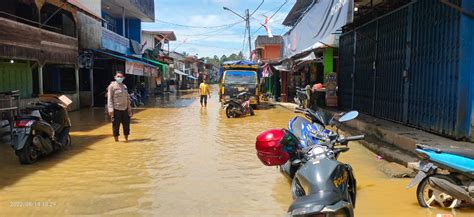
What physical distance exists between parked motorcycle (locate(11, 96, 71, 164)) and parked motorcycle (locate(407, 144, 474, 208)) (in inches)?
245

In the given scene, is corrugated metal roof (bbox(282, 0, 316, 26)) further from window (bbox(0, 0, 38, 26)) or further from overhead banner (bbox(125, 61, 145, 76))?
window (bbox(0, 0, 38, 26))

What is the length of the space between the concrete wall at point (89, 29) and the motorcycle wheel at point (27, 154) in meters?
12.7

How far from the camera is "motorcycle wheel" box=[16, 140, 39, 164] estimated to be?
718 centimetres

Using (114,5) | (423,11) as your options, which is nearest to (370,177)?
(423,11)

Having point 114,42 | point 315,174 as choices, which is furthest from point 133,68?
point 315,174

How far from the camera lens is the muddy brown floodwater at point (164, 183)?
488cm

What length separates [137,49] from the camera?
102 ft

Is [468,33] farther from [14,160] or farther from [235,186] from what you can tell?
[14,160]

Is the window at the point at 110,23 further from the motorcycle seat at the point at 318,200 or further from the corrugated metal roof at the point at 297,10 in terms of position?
the motorcycle seat at the point at 318,200

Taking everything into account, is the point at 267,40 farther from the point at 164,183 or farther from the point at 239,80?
the point at 164,183

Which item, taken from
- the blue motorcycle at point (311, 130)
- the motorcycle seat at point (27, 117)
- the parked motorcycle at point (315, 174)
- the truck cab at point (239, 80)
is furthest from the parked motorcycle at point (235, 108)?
the parked motorcycle at point (315, 174)

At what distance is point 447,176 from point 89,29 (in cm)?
1846

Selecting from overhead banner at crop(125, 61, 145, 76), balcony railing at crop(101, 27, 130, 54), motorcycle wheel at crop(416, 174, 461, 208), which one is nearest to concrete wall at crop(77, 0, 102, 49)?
balcony railing at crop(101, 27, 130, 54)

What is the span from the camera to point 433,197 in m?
4.78
